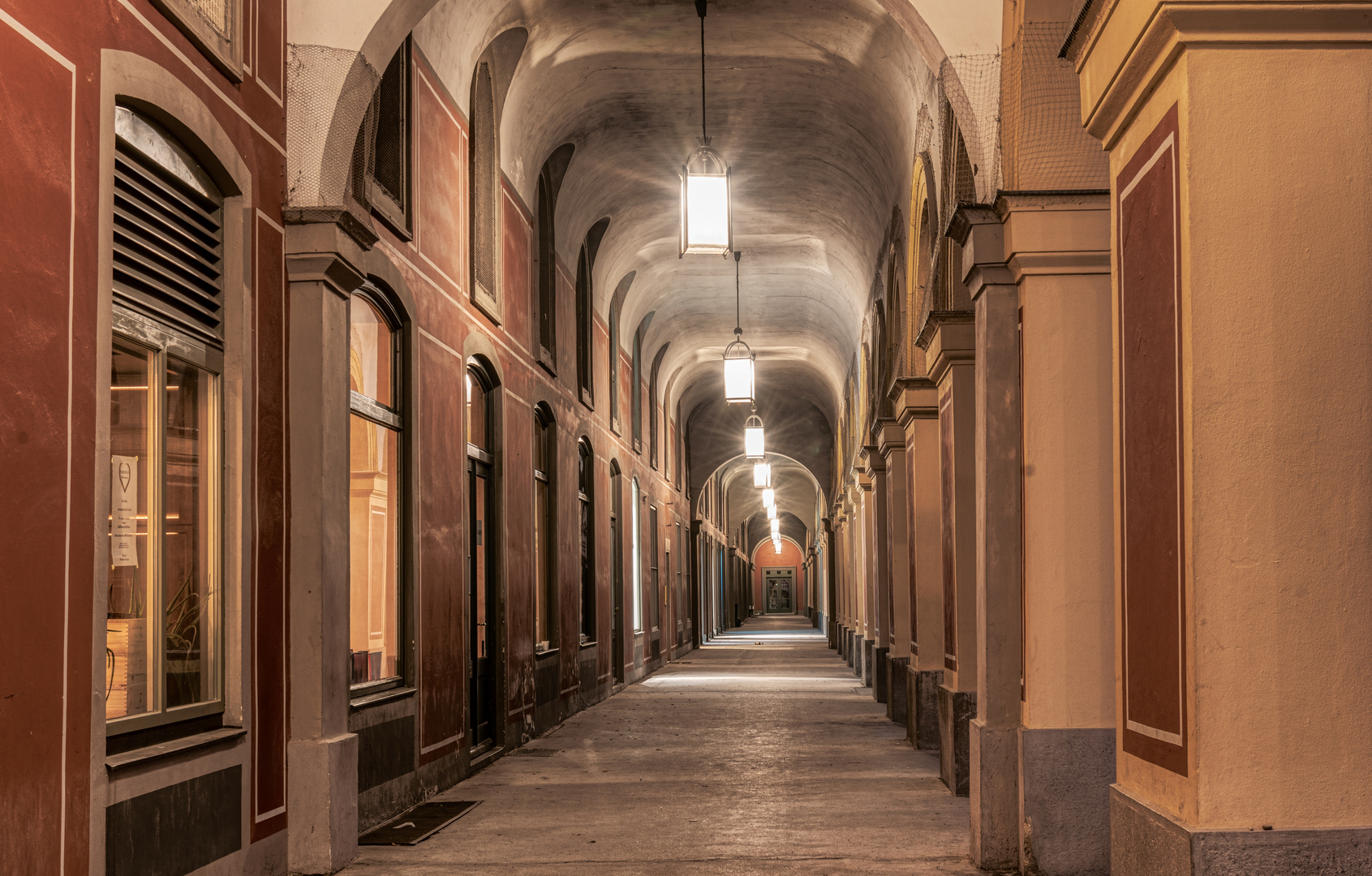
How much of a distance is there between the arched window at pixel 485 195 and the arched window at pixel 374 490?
2.34 meters

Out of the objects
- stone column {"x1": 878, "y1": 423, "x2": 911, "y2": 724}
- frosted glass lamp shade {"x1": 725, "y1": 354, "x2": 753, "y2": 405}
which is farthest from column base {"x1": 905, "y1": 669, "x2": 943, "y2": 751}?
frosted glass lamp shade {"x1": 725, "y1": 354, "x2": 753, "y2": 405}

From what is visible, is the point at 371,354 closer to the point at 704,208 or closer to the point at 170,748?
the point at 704,208

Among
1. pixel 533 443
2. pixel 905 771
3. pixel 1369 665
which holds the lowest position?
pixel 905 771

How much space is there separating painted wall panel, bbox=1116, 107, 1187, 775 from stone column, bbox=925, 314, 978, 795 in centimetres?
457

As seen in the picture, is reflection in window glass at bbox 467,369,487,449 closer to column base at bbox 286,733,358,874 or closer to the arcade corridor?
the arcade corridor

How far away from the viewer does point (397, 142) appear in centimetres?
910

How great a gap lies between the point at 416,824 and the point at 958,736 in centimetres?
388

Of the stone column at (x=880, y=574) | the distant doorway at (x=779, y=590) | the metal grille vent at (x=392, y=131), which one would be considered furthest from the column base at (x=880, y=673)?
the distant doorway at (x=779, y=590)

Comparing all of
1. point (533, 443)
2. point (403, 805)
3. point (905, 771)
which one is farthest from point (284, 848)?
point (533, 443)

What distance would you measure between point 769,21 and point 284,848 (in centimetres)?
842

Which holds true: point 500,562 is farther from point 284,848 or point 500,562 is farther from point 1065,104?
point 1065,104

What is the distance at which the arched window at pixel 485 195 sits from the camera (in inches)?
449

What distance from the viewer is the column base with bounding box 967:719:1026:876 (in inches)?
268

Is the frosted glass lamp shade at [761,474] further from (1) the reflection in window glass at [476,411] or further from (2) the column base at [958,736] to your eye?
(2) the column base at [958,736]
